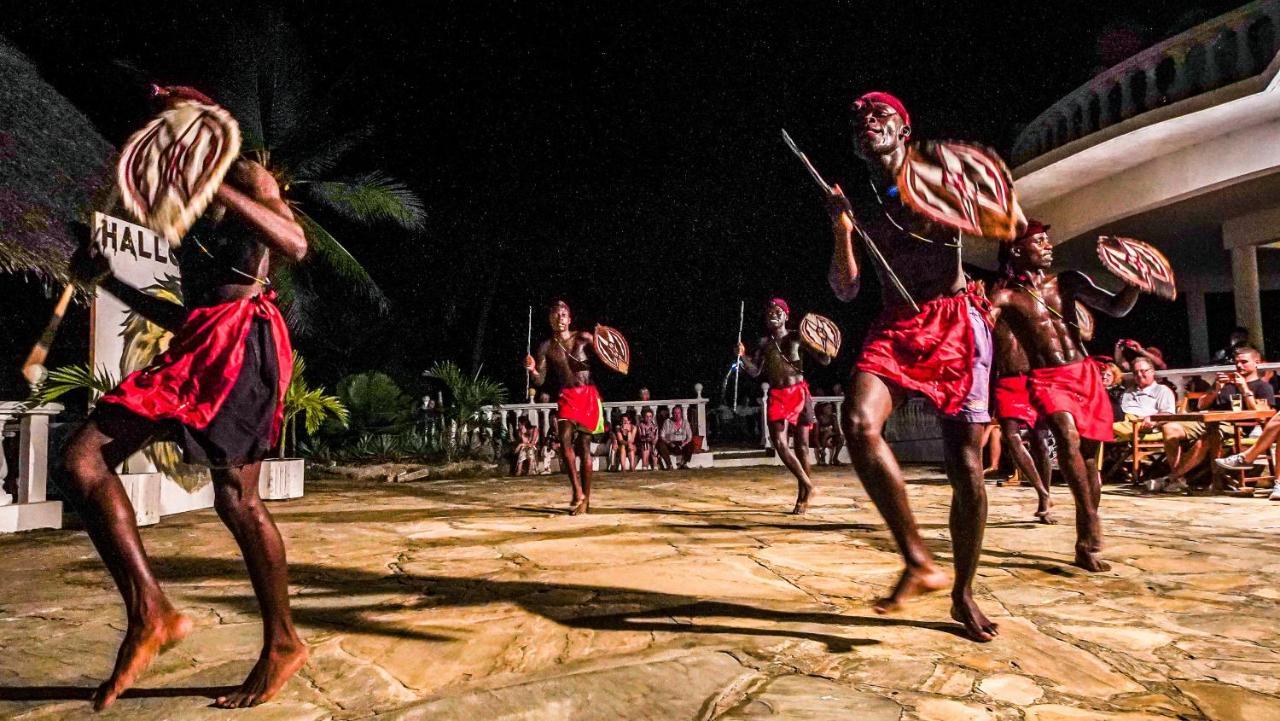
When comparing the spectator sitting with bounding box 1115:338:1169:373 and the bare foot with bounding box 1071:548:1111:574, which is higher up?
the spectator sitting with bounding box 1115:338:1169:373

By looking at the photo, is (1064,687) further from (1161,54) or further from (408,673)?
(1161,54)

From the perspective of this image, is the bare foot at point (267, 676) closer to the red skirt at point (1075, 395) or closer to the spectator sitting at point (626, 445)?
the red skirt at point (1075, 395)

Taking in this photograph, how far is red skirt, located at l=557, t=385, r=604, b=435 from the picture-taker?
21.9 ft

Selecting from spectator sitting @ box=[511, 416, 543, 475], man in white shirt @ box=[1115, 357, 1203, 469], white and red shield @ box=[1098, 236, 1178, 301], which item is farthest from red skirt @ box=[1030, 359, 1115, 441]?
spectator sitting @ box=[511, 416, 543, 475]

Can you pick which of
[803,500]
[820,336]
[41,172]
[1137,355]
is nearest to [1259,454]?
[1137,355]

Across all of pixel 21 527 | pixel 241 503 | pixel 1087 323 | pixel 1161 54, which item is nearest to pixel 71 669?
pixel 241 503

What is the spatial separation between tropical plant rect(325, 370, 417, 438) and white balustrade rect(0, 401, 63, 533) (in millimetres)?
5587

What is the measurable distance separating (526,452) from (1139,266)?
31.5ft

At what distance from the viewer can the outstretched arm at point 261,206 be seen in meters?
2.33

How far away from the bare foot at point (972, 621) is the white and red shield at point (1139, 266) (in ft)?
10.6

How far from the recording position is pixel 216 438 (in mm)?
2275

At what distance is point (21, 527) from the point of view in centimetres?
600

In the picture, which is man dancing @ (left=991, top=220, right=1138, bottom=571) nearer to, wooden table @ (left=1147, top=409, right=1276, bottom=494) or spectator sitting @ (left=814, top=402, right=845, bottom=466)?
wooden table @ (left=1147, top=409, right=1276, bottom=494)

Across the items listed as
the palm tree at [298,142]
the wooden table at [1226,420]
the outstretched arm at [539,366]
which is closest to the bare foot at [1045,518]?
the wooden table at [1226,420]
